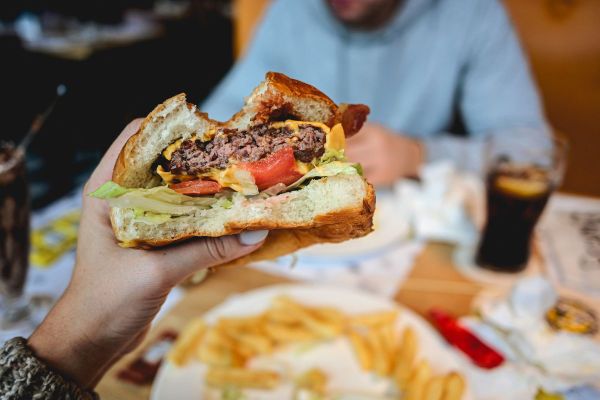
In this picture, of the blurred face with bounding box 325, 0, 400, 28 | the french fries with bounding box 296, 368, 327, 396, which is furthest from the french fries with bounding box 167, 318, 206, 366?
the blurred face with bounding box 325, 0, 400, 28

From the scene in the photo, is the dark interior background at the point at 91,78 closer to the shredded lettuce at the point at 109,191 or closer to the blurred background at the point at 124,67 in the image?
the blurred background at the point at 124,67

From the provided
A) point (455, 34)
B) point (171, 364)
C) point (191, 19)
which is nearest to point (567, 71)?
point (455, 34)

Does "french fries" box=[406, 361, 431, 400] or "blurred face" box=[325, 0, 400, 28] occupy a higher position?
"blurred face" box=[325, 0, 400, 28]

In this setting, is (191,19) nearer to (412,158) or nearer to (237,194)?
(412,158)

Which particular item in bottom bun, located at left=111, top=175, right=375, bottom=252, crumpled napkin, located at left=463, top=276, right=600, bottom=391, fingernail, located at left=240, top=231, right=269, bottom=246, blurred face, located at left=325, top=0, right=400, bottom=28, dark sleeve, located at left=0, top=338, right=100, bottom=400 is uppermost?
blurred face, located at left=325, top=0, right=400, bottom=28

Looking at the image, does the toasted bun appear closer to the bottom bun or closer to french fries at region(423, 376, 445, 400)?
Answer: the bottom bun

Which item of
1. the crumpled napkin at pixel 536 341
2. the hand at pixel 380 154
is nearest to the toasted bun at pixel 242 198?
the crumpled napkin at pixel 536 341
